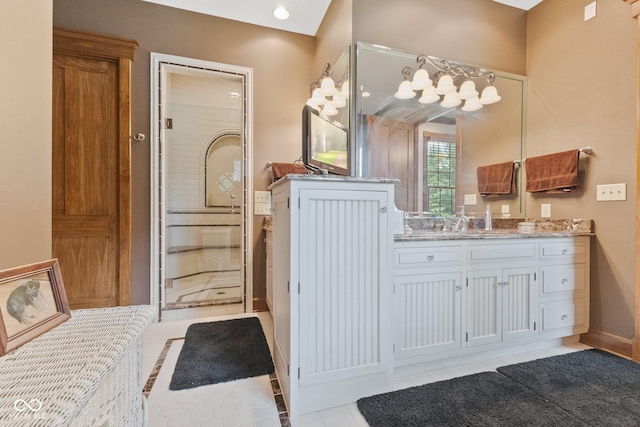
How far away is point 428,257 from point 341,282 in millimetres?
593

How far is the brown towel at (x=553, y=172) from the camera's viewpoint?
81.9 inches

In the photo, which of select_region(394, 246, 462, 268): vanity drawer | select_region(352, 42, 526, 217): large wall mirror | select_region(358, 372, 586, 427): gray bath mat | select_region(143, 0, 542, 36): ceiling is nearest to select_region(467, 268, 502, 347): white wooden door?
select_region(394, 246, 462, 268): vanity drawer

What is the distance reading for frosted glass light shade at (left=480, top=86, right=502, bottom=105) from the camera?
7.86 ft

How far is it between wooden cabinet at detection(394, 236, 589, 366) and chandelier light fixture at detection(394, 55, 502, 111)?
1296 mm

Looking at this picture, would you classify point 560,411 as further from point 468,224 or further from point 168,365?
point 168,365

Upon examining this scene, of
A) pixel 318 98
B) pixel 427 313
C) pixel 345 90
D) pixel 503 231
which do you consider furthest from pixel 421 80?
pixel 427 313

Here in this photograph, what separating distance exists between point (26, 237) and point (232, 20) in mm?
2602

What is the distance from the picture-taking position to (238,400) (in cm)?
141

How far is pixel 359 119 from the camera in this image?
7.11 ft

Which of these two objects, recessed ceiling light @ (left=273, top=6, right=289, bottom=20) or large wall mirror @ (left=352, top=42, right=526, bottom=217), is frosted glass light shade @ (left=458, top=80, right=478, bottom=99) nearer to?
large wall mirror @ (left=352, top=42, right=526, bottom=217)

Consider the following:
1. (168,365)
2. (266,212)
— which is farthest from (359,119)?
(168,365)

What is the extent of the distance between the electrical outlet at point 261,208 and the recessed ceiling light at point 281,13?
5.67 feet

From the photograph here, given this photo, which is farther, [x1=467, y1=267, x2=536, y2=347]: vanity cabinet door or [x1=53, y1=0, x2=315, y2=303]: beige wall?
[x1=53, y1=0, x2=315, y2=303]: beige wall

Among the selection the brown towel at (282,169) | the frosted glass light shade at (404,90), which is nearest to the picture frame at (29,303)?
the brown towel at (282,169)
